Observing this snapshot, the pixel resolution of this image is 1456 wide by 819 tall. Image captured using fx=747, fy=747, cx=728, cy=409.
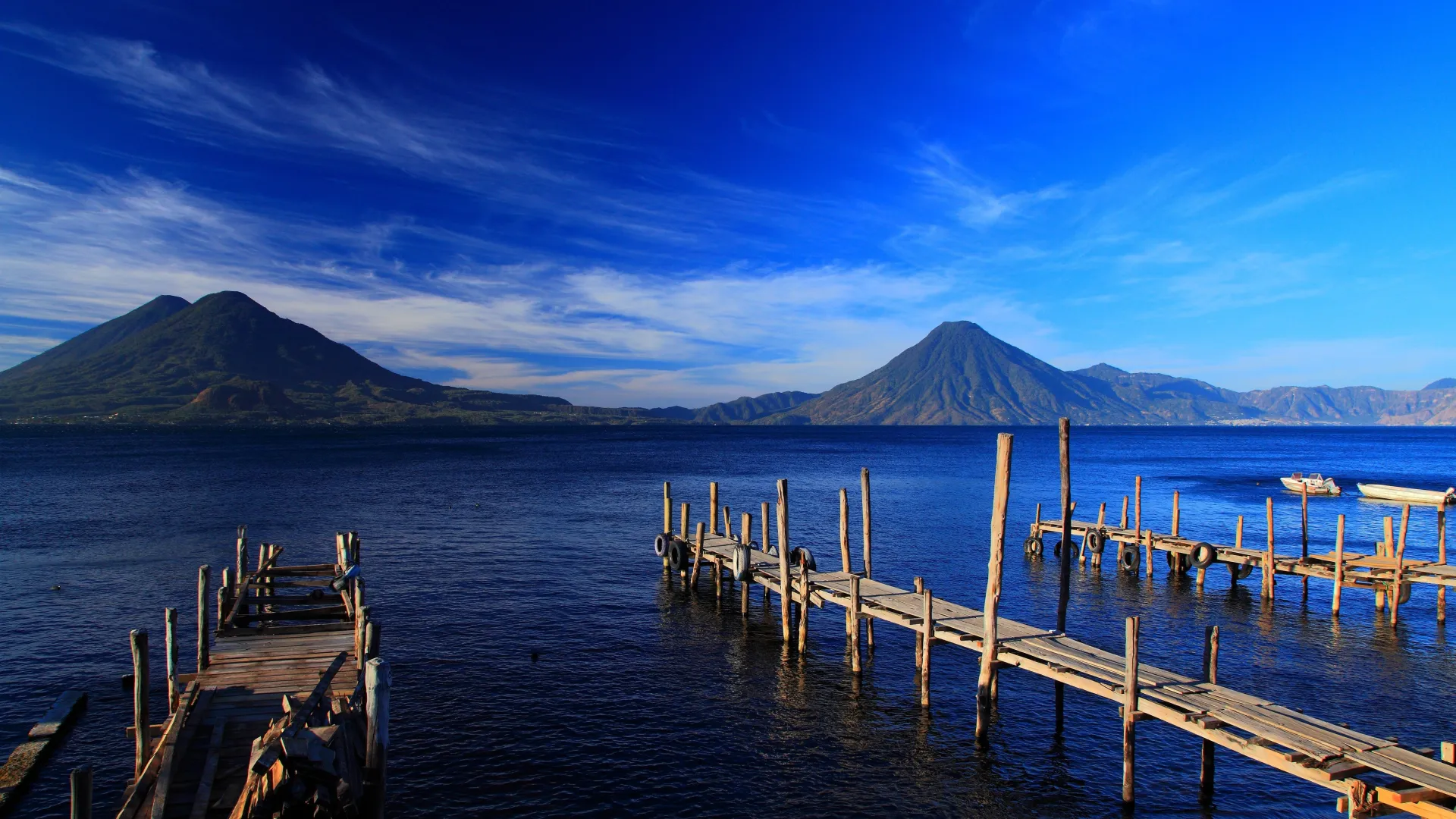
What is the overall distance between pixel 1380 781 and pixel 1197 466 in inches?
4721

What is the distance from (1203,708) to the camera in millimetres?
15039

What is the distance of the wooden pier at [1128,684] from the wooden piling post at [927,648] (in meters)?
0.03

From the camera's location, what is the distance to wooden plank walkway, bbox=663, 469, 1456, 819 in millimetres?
12234

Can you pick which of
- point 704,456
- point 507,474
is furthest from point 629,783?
point 704,456

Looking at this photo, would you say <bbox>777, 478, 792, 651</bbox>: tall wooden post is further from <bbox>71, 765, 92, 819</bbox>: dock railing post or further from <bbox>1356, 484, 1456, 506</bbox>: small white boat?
<bbox>1356, 484, 1456, 506</bbox>: small white boat

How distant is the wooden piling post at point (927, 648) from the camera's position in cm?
2064

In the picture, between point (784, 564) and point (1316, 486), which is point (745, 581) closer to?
point (784, 564)

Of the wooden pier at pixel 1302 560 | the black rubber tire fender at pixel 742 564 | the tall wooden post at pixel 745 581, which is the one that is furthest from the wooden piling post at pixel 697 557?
the wooden pier at pixel 1302 560

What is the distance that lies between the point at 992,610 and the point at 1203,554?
23.1 m

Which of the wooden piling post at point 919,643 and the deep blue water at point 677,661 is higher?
the wooden piling post at point 919,643

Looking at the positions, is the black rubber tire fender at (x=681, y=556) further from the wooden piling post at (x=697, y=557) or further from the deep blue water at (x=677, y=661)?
the deep blue water at (x=677, y=661)

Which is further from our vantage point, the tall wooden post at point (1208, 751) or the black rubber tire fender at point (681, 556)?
the black rubber tire fender at point (681, 556)

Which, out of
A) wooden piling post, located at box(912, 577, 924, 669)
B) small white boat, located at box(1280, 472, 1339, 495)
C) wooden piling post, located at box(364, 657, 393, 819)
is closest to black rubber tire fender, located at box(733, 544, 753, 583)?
wooden piling post, located at box(912, 577, 924, 669)

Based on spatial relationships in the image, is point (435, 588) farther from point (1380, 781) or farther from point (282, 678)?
point (1380, 781)
